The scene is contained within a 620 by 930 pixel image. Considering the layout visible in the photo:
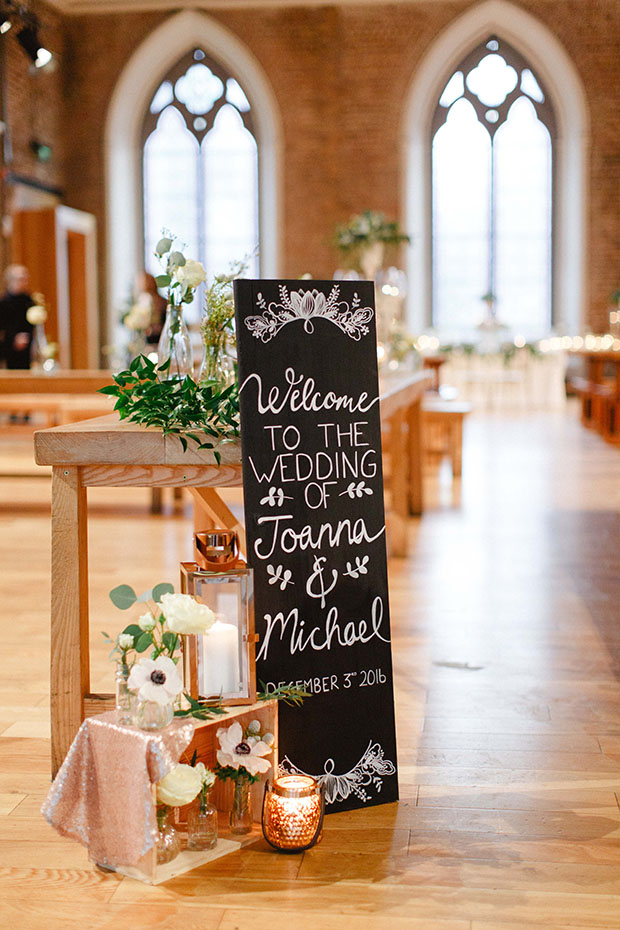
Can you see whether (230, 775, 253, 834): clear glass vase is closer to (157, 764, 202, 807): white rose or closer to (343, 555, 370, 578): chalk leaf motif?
(157, 764, 202, 807): white rose

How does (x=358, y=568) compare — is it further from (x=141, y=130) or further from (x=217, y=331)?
(x=141, y=130)

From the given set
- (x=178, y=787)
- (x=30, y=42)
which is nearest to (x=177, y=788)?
(x=178, y=787)

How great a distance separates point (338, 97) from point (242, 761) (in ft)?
43.0

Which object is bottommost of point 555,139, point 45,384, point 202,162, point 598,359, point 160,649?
point 160,649

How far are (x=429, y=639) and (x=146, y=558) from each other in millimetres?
1713

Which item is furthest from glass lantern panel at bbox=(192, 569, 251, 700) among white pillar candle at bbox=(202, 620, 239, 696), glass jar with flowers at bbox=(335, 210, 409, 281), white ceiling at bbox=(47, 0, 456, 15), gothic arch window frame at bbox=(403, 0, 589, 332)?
white ceiling at bbox=(47, 0, 456, 15)

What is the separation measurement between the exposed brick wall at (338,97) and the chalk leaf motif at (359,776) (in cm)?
1216

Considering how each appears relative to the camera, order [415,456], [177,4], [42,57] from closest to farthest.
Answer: [415,456] < [42,57] < [177,4]

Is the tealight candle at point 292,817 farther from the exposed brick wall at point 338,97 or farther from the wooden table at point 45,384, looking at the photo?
the exposed brick wall at point 338,97

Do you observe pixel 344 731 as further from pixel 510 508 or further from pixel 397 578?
pixel 510 508

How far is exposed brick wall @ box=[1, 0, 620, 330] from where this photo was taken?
45.9 ft

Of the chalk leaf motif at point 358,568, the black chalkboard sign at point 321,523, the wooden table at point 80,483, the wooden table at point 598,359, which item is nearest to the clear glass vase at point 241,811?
the black chalkboard sign at point 321,523

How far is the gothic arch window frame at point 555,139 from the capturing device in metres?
14.1

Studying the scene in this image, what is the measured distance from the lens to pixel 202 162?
1502 cm
